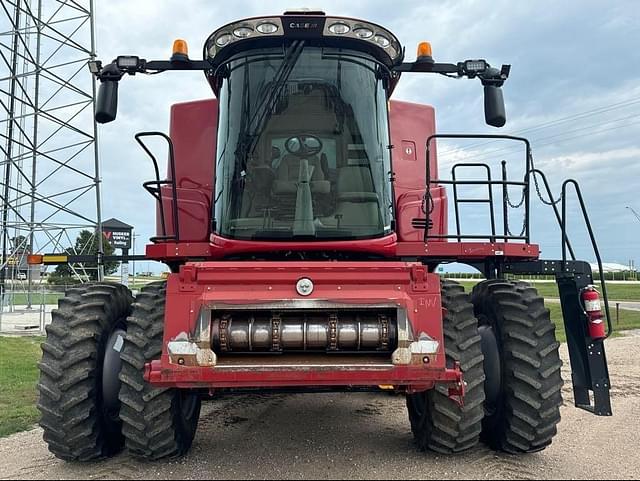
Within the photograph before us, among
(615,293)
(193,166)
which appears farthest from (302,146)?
(615,293)

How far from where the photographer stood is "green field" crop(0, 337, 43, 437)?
6648 millimetres

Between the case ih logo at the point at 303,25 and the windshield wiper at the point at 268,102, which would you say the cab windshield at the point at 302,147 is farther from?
the case ih logo at the point at 303,25

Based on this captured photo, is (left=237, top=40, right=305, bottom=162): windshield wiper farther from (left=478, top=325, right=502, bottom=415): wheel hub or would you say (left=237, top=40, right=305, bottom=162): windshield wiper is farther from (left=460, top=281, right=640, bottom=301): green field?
(left=460, top=281, right=640, bottom=301): green field

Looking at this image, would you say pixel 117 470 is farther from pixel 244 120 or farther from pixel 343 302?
pixel 244 120

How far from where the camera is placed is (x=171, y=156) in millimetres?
4926

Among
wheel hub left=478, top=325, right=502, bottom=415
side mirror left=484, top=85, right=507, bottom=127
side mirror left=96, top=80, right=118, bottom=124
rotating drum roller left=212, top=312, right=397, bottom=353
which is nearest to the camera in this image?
rotating drum roller left=212, top=312, right=397, bottom=353

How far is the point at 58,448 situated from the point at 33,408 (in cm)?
324

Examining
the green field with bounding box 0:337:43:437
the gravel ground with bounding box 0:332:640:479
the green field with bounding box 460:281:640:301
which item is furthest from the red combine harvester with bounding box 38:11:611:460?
the green field with bounding box 460:281:640:301

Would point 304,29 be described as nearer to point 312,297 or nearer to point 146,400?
point 312,297

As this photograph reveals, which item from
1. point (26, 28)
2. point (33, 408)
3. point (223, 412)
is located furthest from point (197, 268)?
point (26, 28)

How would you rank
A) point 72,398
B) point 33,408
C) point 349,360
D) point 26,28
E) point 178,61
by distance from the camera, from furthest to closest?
point 26,28 < point 33,408 < point 178,61 < point 72,398 < point 349,360

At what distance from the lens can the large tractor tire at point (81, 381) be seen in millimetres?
4398

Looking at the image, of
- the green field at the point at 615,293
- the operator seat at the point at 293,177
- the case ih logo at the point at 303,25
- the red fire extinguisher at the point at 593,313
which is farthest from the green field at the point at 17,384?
the green field at the point at 615,293

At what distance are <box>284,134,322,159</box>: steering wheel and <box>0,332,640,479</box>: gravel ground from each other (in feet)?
7.97
